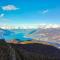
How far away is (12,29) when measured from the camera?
466 cm

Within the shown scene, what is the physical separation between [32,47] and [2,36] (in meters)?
0.88

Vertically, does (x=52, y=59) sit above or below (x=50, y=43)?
below

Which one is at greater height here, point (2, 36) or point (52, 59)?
point (2, 36)

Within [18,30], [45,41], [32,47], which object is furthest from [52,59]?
[18,30]

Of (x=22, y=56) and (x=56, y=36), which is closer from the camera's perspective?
(x=22, y=56)

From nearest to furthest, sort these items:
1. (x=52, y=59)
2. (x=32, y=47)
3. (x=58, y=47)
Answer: (x=52, y=59), (x=32, y=47), (x=58, y=47)

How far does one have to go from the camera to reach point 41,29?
473 cm

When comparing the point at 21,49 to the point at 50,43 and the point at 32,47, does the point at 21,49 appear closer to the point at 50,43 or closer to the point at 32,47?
the point at 32,47

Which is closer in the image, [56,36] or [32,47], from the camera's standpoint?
[32,47]

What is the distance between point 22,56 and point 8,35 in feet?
2.83

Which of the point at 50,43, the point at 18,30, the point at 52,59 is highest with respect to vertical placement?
the point at 18,30

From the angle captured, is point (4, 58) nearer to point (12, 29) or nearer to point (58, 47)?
point (12, 29)

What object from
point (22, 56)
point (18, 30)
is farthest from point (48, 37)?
point (22, 56)

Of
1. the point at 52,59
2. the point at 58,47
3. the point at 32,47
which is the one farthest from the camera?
the point at 58,47
